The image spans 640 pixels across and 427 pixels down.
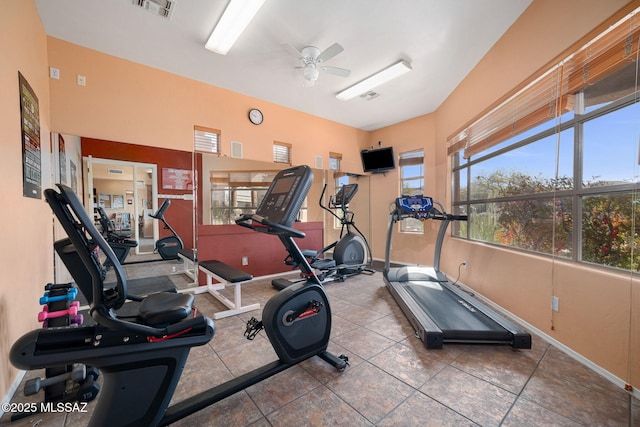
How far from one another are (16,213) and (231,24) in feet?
8.64

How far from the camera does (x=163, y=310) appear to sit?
1.32 m

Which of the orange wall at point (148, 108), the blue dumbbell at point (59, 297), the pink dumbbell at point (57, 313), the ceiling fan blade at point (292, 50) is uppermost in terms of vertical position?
the ceiling fan blade at point (292, 50)

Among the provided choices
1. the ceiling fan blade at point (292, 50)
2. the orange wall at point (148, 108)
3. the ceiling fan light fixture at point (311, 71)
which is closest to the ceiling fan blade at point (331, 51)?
the ceiling fan light fixture at point (311, 71)

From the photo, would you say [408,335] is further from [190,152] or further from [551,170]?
[190,152]

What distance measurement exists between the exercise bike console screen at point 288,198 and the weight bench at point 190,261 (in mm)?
2515

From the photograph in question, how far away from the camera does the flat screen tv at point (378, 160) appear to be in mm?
5910

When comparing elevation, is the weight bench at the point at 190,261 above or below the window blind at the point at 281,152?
below

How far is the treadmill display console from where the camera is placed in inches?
141

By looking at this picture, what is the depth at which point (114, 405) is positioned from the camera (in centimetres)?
119

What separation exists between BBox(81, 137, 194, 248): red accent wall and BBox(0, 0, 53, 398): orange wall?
92 cm

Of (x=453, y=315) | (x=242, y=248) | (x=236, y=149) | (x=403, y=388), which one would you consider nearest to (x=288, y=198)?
(x=403, y=388)

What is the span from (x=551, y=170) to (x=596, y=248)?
0.85m

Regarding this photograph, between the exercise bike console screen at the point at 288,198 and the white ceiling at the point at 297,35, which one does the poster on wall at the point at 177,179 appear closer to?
the white ceiling at the point at 297,35

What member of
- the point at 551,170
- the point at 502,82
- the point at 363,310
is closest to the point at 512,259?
the point at 551,170
